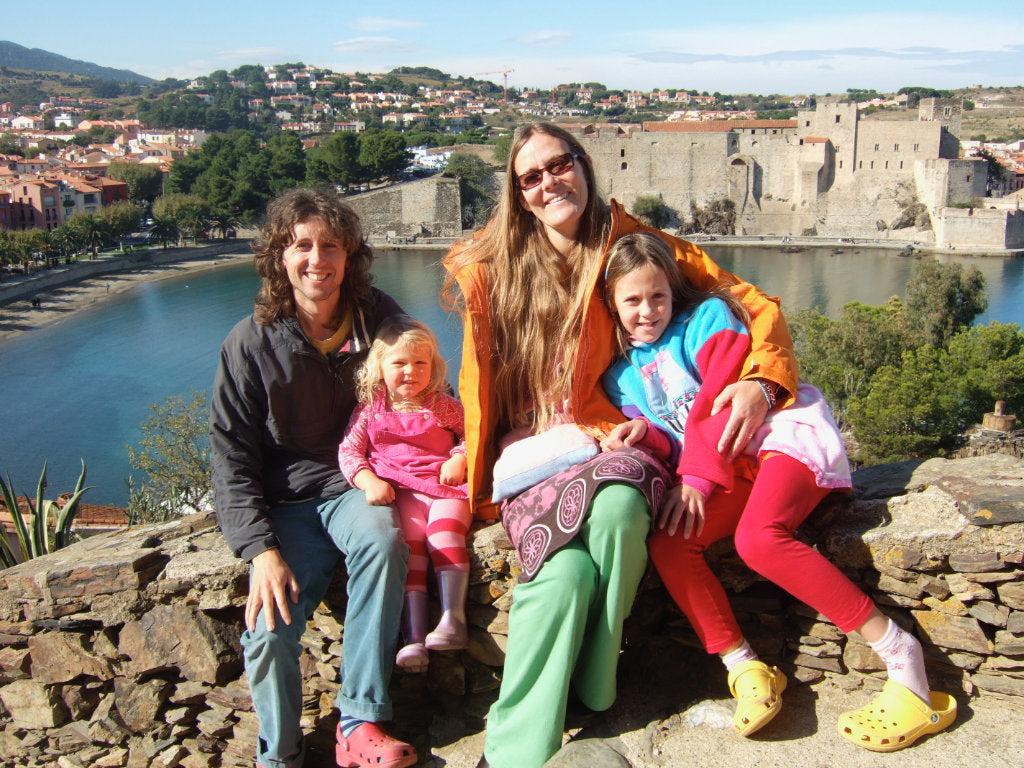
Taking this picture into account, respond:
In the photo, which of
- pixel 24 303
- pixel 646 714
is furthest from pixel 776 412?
pixel 24 303

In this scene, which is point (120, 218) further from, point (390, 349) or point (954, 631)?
point (954, 631)

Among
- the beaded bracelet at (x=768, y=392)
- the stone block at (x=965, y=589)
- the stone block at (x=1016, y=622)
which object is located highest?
the beaded bracelet at (x=768, y=392)

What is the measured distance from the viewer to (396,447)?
166cm

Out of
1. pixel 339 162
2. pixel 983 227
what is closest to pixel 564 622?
pixel 983 227

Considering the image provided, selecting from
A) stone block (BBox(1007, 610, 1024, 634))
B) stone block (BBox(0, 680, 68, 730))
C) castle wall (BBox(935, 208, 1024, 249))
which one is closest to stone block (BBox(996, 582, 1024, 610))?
stone block (BBox(1007, 610, 1024, 634))

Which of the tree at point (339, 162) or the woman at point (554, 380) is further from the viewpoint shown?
the tree at point (339, 162)

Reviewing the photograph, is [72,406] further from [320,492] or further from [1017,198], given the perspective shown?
[1017,198]

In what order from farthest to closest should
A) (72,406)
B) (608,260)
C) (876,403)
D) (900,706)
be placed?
(72,406) < (876,403) < (608,260) < (900,706)

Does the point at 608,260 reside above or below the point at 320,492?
above

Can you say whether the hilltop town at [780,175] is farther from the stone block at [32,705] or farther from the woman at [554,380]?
the stone block at [32,705]

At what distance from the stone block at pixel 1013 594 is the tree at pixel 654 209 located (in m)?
27.0

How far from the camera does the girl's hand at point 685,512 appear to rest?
137 centimetres

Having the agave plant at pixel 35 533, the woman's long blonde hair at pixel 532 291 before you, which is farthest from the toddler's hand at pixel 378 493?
the agave plant at pixel 35 533

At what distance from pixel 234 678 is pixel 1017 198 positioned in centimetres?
2994
